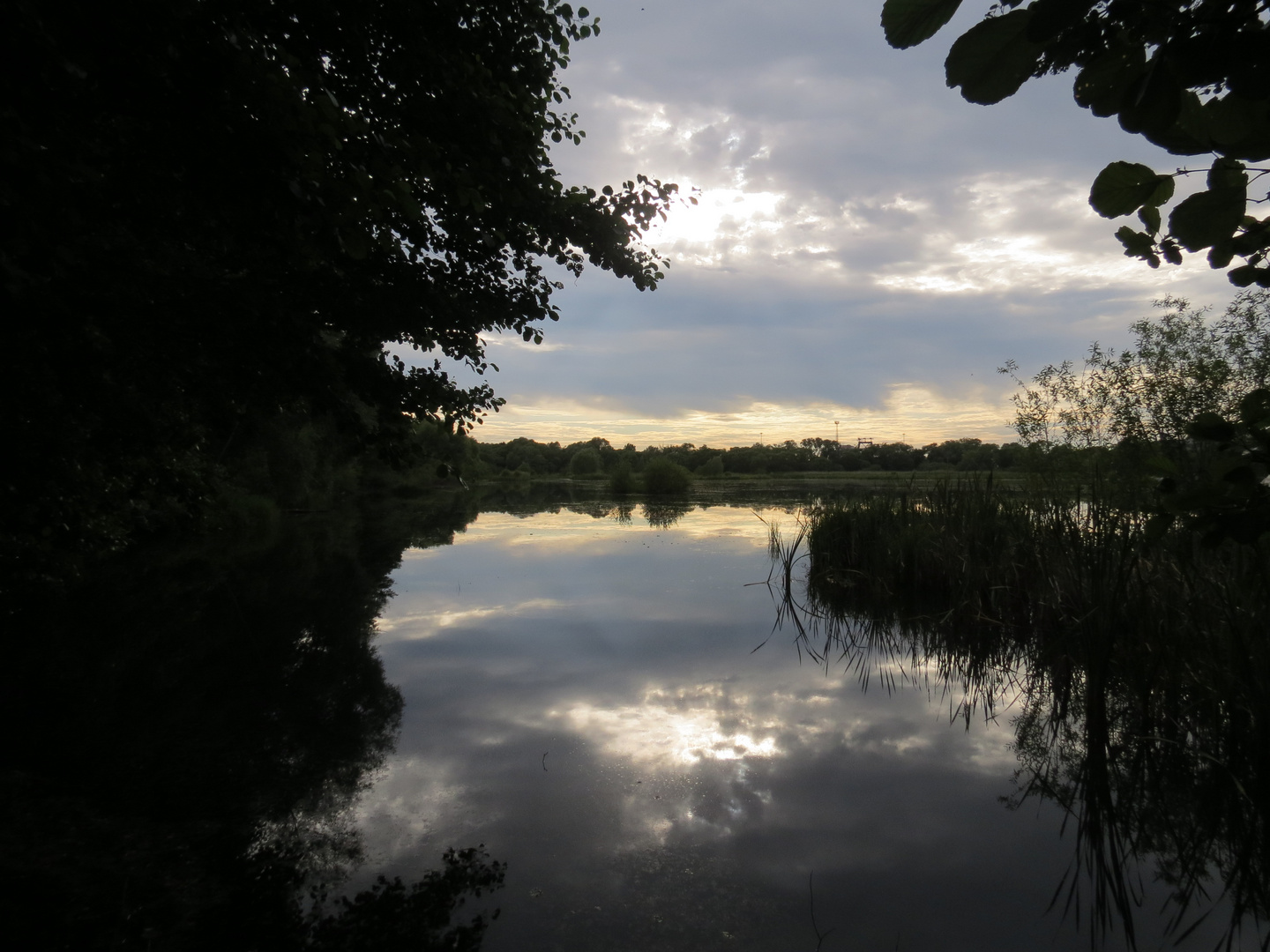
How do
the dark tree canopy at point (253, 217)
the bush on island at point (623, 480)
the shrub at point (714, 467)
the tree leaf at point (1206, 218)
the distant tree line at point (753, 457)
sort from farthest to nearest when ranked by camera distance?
the shrub at point (714, 467)
the bush on island at point (623, 480)
the distant tree line at point (753, 457)
the dark tree canopy at point (253, 217)
the tree leaf at point (1206, 218)

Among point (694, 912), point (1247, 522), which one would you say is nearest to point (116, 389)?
point (694, 912)

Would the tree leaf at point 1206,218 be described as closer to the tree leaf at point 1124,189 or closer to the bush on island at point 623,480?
the tree leaf at point 1124,189

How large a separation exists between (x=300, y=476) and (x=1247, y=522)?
80.6 feet

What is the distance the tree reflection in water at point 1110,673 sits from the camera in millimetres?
2748

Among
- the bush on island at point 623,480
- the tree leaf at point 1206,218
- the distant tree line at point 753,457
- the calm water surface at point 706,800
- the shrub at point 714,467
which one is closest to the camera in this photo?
the tree leaf at point 1206,218

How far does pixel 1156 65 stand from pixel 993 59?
16cm

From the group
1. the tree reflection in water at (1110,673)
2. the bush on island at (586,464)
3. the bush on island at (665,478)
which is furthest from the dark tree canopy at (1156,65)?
the bush on island at (586,464)

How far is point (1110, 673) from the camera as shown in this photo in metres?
4.70

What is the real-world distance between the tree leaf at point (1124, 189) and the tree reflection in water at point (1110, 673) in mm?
578

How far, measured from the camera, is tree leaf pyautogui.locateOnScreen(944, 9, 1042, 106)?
721 millimetres

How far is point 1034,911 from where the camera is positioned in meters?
2.55

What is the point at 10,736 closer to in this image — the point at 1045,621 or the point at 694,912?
the point at 694,912

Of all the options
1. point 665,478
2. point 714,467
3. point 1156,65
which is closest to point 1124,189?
point 1156,65

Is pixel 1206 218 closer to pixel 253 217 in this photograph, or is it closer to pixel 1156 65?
pixel 1156 65
